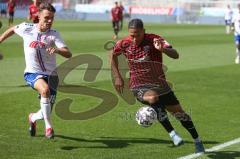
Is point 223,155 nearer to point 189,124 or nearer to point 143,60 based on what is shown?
point 189,124

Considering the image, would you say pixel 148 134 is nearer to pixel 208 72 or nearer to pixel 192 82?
pixel 192 82

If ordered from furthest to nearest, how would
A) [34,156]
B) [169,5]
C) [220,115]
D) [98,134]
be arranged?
[169,5], [220,115], [98,134], [34,156]

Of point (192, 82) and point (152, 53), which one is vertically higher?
point (152, 53)

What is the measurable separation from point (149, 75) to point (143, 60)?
0.32 metres

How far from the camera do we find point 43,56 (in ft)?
29.0

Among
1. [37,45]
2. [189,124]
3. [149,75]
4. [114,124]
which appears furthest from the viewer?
[114,124]

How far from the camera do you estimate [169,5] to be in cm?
7156

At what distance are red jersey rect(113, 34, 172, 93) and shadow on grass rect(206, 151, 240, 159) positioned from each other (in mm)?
1162

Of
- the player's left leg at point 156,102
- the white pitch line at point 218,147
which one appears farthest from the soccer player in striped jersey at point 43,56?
the white pitch line at point 218,147

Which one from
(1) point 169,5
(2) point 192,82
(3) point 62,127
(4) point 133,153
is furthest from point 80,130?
(1) point 169,5

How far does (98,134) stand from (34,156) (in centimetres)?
183

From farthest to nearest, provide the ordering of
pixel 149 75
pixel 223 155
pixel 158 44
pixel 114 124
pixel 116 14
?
pixel 116 14
pixel 114 124
pixel 149 75
pixel 223 155
pixel 158 44

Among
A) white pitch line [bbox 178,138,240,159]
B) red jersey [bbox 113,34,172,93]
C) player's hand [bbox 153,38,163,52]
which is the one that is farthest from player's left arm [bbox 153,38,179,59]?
white pitch line [bbox 178,138,240,159]

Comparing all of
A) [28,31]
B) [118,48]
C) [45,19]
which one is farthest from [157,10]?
[118,48]
